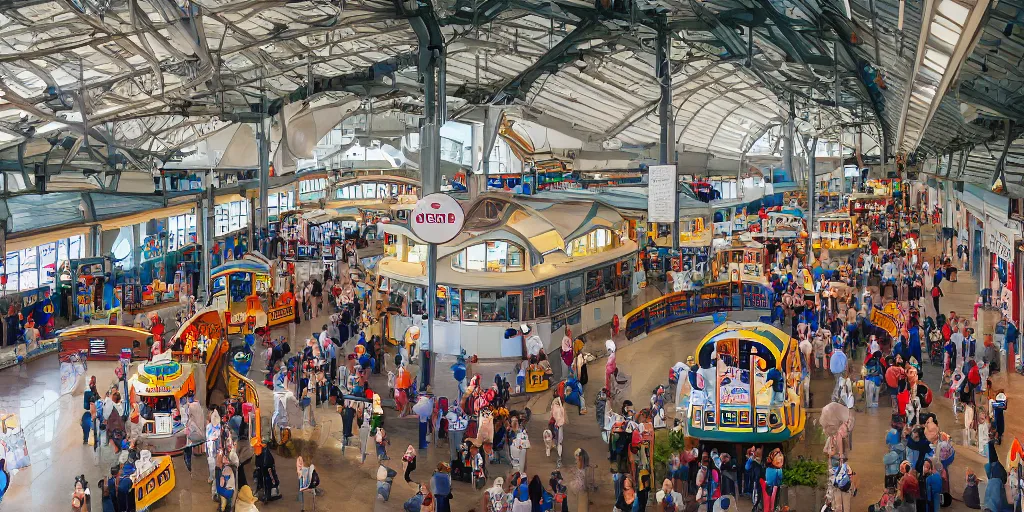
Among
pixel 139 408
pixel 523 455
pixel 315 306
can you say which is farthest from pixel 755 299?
pixel 139 408

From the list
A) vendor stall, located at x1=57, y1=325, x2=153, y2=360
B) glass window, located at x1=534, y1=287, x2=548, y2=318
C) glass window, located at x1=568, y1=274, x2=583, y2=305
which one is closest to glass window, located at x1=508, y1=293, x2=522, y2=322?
glass window, located at x1=534, y1=287, x2=548, y2=318

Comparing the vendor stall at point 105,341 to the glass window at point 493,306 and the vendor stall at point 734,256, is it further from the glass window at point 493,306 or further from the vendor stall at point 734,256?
the vendor stall at point 734,256

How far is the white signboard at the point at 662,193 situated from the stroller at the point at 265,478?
13.9 meters

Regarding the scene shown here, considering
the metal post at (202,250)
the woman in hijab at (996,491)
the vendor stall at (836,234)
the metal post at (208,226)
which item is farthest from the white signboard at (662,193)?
the vendor stall at (836,234)

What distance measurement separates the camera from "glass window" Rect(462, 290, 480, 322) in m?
25.5

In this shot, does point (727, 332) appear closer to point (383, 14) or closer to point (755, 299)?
point (383, 14)

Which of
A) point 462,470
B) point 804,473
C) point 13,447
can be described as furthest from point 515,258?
point 13,447

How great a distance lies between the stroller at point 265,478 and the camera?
627 inches

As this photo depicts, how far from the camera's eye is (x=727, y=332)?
668 inches

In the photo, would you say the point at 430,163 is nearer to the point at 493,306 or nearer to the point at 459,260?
the point at 459,260

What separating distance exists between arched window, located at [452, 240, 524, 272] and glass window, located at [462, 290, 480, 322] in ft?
2.98

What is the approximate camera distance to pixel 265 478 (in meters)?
16.0

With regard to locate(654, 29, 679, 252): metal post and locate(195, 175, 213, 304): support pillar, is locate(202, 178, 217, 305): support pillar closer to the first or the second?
locate(195, 175, 213, 304): support pillar

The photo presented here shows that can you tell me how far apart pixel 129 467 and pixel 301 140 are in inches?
728
